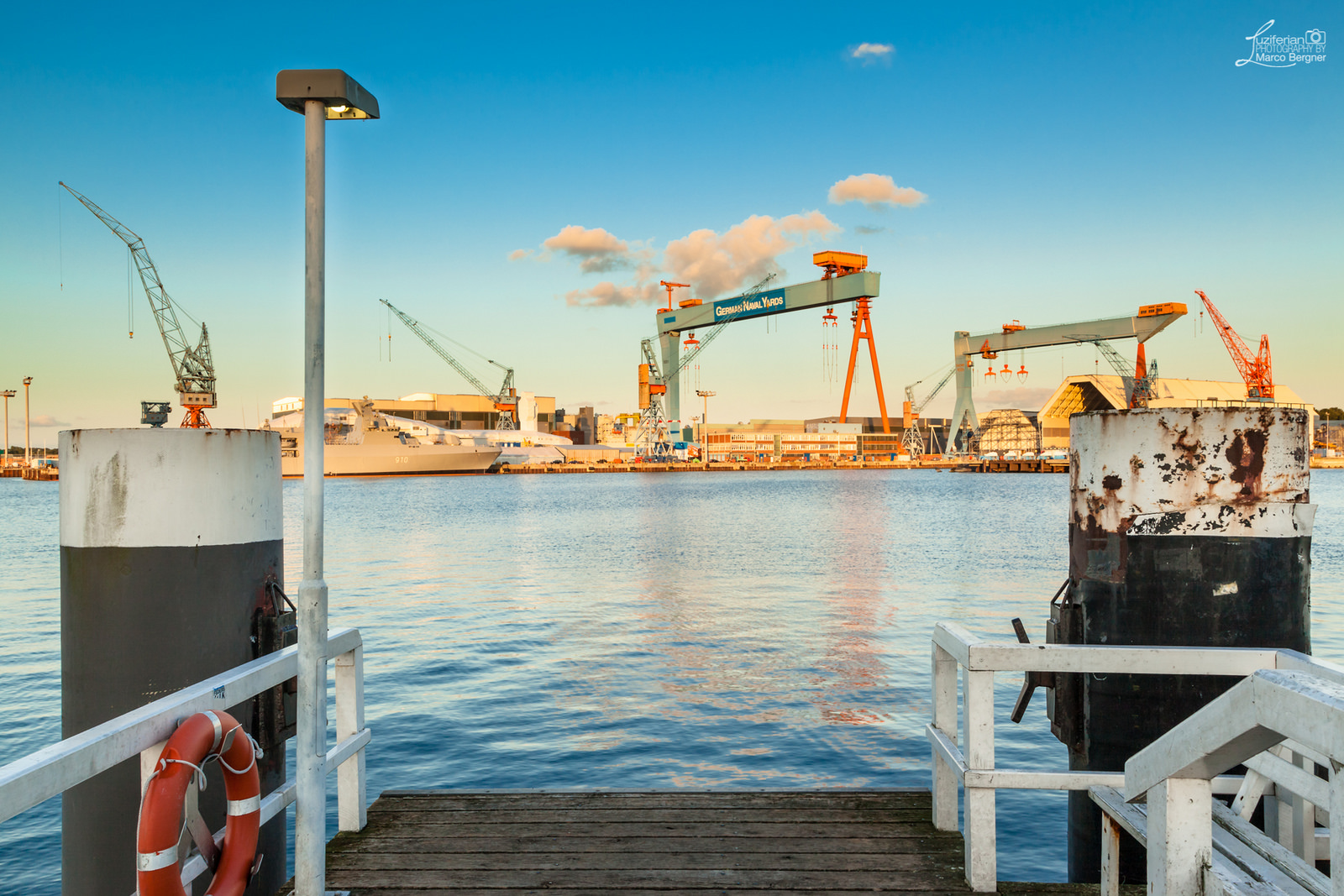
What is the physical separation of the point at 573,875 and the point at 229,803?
4.75 feet

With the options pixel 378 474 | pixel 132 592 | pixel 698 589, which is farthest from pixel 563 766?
pixel 378 474

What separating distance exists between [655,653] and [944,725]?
10.0 meters

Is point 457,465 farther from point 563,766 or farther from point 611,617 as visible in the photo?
point 563,766

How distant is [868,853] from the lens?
4.01m

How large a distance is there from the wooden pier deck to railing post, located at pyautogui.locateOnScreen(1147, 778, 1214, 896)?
67.8 inches

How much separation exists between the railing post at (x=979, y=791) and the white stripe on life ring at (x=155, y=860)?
2.77 meters

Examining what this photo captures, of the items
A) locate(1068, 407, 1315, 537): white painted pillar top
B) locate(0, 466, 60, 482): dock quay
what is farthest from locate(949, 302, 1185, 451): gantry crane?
locate(0, 466, 60, 482): dock quay

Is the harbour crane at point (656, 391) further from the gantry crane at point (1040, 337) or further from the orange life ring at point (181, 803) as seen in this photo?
the orange life ring at point (181, 803)

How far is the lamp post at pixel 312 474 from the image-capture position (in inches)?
137

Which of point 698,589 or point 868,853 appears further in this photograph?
point 698,589

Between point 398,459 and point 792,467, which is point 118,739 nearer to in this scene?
point 398,459

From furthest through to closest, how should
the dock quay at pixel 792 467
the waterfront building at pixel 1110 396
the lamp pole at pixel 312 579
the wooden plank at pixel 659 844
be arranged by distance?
1. the dock quay at pixel 792 467
2. the waterfront building at pixel 1110 396
3. the wooden plank at pixel 659 844
4. the lamp pole at pixel 312 579

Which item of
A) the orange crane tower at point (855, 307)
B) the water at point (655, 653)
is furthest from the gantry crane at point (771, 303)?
the water at point (655, 653)

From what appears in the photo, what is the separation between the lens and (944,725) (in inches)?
163
